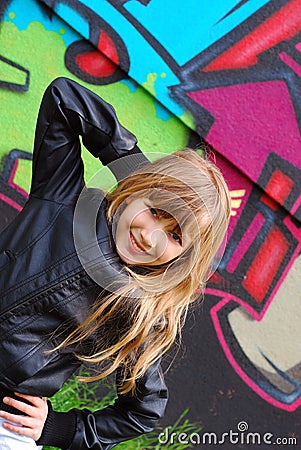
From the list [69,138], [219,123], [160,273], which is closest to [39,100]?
[219,123]

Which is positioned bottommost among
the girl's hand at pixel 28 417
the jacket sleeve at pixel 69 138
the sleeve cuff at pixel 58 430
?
the sleeve cuff at pixel 58 430

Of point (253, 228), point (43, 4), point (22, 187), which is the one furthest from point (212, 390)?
point (43, 4)

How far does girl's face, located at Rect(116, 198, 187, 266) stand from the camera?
1.75m

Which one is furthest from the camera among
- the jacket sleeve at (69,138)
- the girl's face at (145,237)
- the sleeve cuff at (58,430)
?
the sleeve cuff at (58,430)

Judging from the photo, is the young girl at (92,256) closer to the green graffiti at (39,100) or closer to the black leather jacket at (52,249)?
the black leather jacket at (52,249)

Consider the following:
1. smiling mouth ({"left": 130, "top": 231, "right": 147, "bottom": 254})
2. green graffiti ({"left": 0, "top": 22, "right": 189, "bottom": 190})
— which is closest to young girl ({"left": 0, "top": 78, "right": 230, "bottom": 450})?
smiling mouth ({"left": 130, "top": 231, "right": 147, "bottom": 254})

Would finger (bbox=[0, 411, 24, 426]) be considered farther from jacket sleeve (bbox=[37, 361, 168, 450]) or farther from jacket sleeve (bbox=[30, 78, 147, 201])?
jacket sleeve (bbox=[30, 78, 147, 201])

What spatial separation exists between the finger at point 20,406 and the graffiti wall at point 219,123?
120 cm

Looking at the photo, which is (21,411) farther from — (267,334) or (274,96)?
(274,96)

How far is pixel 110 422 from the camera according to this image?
2115 millimetres

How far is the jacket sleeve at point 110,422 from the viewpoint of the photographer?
6.77 feet

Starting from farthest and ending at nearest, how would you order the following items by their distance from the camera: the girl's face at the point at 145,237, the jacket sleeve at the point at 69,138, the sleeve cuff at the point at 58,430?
the sleeve cuff at the point at 58,430, the jacket sleeve at the point at 69,138, the girl's face at the point at 145,237

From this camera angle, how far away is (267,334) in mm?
3205

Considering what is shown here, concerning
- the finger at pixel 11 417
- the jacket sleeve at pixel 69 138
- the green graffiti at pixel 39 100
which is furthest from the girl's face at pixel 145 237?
the green graffiti at pixel 39 100
